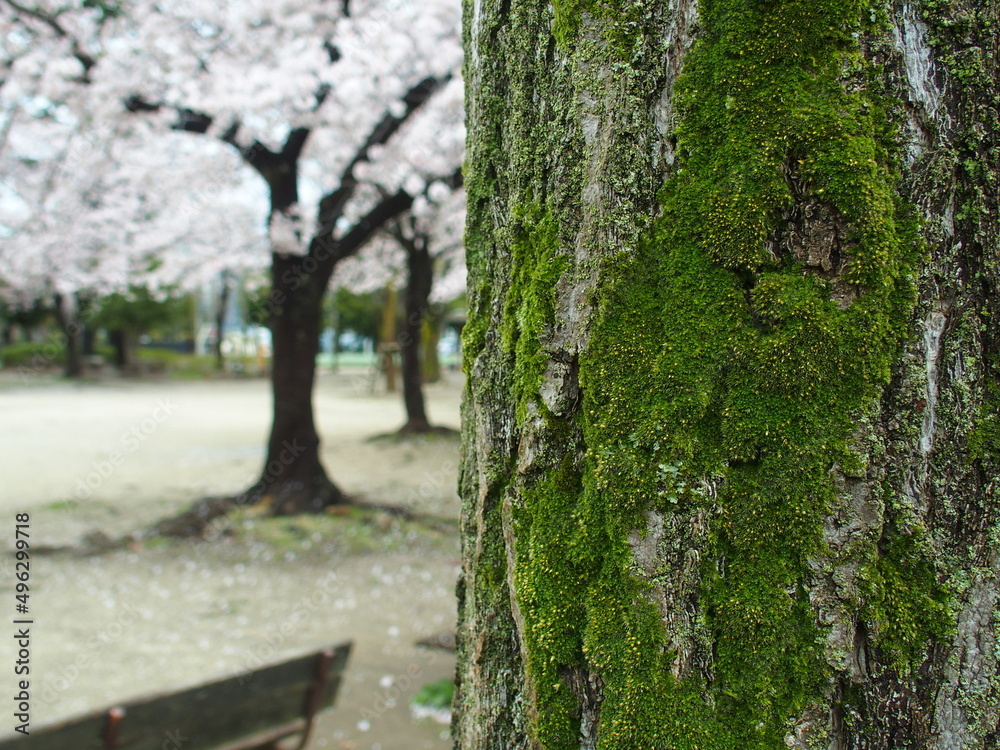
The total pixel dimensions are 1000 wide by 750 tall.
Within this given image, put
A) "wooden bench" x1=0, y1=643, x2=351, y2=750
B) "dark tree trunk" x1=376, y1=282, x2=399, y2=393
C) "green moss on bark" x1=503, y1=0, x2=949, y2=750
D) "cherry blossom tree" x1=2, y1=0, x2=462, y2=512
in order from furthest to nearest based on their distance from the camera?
"dark tree trunk" x1=376, y1=282, x2=399, y2=393 < "cherry blossom tree" x1=2, y1=0, x2=462, y2=512 < "wooden bench" x1=0, y1=643, x2=351, y2=750 < "green moss on bark" x1=503, y1=0, x2=949, y2=750

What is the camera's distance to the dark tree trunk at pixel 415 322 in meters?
14.1

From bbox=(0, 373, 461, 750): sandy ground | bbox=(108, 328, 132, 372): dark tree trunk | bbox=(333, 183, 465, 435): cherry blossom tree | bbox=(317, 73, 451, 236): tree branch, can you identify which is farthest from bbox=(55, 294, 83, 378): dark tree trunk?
bbox=(317, 73, 451, 236): tree branch

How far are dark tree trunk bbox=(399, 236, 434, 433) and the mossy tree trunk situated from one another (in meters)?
12.8

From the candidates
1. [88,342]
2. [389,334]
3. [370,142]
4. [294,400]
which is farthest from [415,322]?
[88,342]

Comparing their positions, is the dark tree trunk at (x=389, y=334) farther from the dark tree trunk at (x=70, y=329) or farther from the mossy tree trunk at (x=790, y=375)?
the mossy tree trunk at (x=790, y=375)

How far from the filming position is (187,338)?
40.6 m

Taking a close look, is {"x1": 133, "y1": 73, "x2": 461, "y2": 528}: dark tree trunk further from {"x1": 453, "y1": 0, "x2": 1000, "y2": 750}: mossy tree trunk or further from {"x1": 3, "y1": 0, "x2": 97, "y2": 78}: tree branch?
{"x1": 453, "y1": 0, "x2": 1000, "y2": 750}: mossy tree trunk

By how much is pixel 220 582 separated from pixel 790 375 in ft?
21.1

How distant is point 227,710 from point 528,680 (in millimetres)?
2225

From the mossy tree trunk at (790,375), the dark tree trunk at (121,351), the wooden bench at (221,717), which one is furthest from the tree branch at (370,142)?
the dark tree trunk at (121,351)

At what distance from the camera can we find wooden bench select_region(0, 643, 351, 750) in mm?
2424

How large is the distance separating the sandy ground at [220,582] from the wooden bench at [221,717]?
67 millimetres

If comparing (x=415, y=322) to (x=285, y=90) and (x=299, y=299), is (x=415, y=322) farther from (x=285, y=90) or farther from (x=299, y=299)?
(x=285, y=90)

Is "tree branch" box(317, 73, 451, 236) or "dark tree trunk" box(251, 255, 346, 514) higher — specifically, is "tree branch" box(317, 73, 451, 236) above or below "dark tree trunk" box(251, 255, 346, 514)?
above
